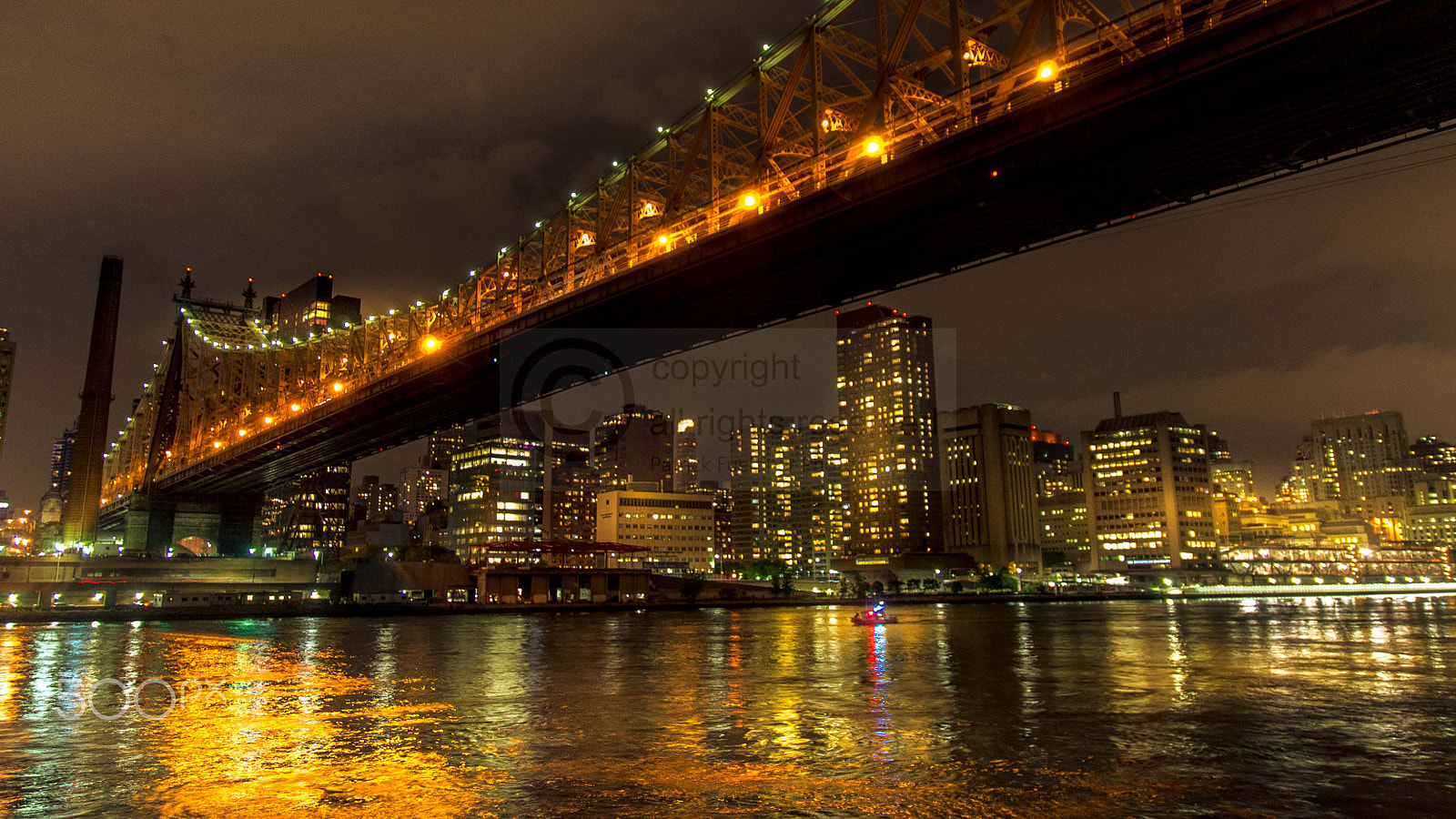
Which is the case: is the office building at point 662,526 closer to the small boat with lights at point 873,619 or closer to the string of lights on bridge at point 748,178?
the small boat with lights at point 873,619

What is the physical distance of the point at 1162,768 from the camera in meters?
16.8

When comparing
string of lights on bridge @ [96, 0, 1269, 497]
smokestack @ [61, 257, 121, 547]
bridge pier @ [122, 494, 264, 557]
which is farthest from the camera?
bridge pier @ [122, 494, 264, 557]

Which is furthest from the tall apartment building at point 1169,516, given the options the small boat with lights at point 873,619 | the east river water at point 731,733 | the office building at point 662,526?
the east river water at point 731,733

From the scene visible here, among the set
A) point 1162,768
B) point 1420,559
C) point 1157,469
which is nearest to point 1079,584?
point 1157,469

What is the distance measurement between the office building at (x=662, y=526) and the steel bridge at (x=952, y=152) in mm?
108001

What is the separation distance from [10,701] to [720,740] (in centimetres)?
2085

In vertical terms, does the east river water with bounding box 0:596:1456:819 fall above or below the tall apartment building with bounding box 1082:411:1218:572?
below

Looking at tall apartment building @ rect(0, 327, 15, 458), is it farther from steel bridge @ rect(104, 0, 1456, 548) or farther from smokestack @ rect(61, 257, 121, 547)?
steel bridge @ rect(104, 0, 1456, 548)

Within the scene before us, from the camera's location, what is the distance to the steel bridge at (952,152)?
25.2 metres

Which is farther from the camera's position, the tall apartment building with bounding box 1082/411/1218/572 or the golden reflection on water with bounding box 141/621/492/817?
the tall apartment building with bounding box 1082/411/1218/572

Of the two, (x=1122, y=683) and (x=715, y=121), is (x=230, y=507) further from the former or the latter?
(x=1122, y=683)

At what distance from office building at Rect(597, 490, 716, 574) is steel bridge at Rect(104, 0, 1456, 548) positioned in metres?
108

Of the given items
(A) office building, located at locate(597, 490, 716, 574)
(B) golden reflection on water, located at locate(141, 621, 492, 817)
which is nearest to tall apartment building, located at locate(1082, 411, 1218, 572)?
(A) office building, located at locate(597, 490, 716, 574)

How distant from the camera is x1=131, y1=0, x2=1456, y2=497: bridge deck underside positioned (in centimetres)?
2442
